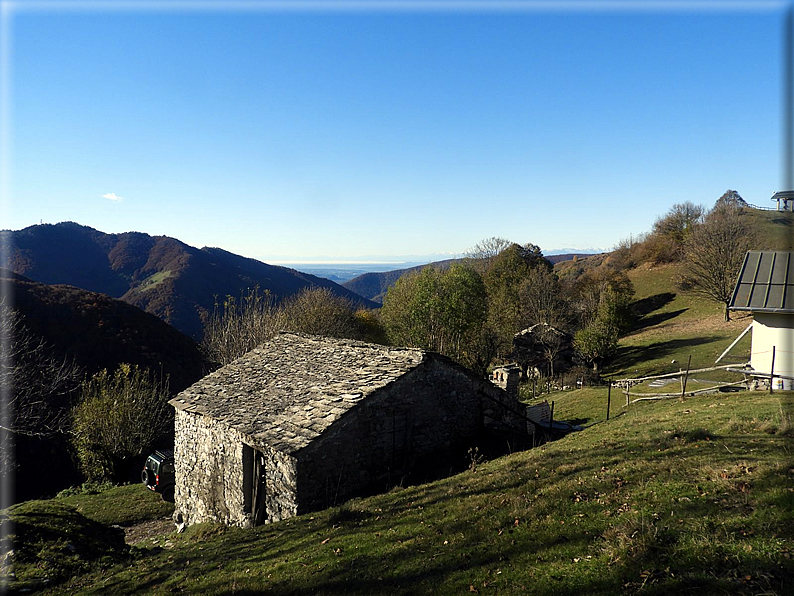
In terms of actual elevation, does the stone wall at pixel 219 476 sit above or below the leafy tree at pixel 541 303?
below

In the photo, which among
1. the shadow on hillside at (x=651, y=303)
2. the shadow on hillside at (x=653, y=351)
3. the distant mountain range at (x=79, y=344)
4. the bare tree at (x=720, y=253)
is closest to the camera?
the shadow on hillside at (x=653, y=351)

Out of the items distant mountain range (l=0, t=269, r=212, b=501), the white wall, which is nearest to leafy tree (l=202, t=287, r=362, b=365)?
distant mountain range (l=0, t=269, r=212, b=501)

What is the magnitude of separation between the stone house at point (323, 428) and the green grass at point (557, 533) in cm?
149

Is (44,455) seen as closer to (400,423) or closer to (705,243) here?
(400,423)

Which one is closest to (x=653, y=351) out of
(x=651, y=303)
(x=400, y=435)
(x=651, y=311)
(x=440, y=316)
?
(x=440, y=316)

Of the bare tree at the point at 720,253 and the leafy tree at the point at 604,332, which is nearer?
the leafy tree at the point at 604,332

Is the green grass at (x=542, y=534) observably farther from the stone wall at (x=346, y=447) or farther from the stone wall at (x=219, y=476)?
the stone wall at (x=346, y=447)

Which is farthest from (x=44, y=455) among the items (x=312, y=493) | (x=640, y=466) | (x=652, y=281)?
(x=652, y=281)

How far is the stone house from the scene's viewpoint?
12.0m

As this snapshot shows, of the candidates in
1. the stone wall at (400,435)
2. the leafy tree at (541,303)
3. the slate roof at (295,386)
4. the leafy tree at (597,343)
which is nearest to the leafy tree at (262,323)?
the slate roof at (295,386)

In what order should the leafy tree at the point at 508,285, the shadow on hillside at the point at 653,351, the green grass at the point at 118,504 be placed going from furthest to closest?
the leafy tree at the point at 508,285 < the shadow on hillside at the point at 653,351 < the green grass at the point at 118,504

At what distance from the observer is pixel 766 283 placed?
1644 centimetres

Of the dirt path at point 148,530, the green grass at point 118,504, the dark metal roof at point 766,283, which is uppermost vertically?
the dark metal roof at point 766,283

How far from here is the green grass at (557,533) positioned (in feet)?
18.4
